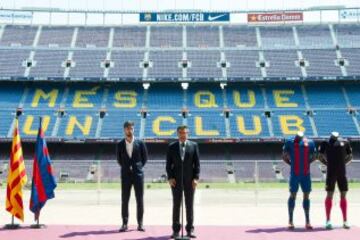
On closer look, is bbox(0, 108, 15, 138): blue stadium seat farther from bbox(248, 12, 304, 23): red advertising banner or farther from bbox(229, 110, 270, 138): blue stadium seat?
bbox(248, 12, 304, 23): red advertising banner

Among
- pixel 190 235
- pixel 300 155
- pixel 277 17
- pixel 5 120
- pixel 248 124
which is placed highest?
pixel 277 17

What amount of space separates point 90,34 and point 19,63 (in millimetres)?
7893

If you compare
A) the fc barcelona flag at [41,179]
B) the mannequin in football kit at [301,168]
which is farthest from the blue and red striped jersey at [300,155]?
the fc barcelona flag at [41,179]

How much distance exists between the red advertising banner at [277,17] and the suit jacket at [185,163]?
43.6m

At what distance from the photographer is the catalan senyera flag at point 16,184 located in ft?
33.4

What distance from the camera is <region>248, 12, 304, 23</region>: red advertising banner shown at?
50.7 metres

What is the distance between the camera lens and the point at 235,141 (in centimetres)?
3803

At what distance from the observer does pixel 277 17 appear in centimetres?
5075

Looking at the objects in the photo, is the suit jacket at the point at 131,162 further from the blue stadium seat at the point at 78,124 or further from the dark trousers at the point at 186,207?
the blue stadium seat at the point at 78,124

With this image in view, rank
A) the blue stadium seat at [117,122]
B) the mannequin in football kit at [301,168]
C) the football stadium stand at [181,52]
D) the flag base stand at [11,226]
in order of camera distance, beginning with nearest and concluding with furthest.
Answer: the flag base stand at [11,226] < the mannequin in football kit at [301,168] < the blue stadium seat at [117,122] < the football stadium stand at [181,52]

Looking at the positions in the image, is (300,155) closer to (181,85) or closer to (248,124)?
(248,124)

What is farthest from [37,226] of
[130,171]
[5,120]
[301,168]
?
[5,120]

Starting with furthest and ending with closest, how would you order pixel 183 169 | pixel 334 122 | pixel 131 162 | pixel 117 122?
1. pixel 117 122
2. pixel 334 122
3. pixel 131 162
4. pixel 183 169

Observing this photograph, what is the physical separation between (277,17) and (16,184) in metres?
43.9
